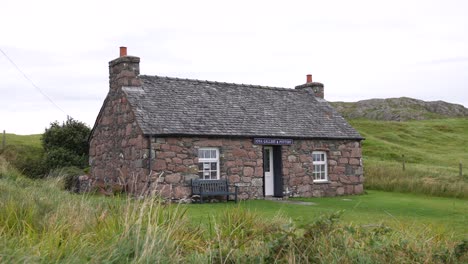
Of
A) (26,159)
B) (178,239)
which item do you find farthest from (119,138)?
(178,239)

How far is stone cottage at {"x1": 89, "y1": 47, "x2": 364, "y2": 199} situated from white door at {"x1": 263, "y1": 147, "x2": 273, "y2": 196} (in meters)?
0.04

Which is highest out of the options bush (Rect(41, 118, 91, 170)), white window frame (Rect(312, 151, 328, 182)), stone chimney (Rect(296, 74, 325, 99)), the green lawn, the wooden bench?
stone chimney (Rect(296, 74, 325, 99))

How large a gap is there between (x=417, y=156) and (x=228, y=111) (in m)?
21.0

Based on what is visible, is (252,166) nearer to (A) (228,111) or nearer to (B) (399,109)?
(A) (228,111)

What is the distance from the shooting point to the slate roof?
19.7 metres

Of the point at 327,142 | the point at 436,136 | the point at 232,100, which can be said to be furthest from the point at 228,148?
the point at 436,136

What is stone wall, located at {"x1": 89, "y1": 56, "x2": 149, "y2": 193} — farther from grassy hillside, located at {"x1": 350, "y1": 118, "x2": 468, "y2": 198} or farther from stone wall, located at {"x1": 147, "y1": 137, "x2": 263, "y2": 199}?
grassy hillside, located at {"x1": 350, "y1": 118, "x2": 468, "y2": 198}

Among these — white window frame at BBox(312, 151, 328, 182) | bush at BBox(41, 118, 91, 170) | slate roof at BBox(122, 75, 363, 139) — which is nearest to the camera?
slate roof at BBox(122, 75, 363, 139)

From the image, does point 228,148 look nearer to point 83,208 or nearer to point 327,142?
point 327,142

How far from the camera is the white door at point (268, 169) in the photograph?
21.7 metres

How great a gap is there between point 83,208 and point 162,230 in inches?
70.2

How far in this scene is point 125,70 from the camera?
20469mm

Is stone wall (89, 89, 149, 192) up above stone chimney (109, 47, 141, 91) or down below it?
below

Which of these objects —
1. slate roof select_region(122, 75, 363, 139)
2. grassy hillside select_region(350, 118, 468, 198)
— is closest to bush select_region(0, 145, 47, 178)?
slate roof select_region(122, 75, 363, 139)
